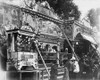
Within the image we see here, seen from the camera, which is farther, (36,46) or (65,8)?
(65,8)

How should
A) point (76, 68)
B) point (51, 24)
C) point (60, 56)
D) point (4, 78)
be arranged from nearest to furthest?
point (4, 78)
point (76, 68)
point (60, 56)
point (51, 24)

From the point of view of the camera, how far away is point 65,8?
2712 cm

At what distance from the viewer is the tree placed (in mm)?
26183

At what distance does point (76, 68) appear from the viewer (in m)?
11.4

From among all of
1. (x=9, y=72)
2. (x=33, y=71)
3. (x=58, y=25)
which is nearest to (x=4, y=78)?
(x=9, y=72)

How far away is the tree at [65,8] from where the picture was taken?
26.2 m

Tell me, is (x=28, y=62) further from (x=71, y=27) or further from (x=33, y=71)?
(x=71, y=27)

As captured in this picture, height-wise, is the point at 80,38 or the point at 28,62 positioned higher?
the point at 80,38

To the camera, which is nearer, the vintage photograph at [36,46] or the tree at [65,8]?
the vintage photograph at [36,46]

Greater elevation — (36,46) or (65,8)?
(65,8)

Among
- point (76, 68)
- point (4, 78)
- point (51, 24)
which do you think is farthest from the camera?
point (51, 24)

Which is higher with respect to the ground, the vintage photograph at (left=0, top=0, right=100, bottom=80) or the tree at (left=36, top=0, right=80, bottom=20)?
the tree at (left=36, top=0, right=80, bottom=20)

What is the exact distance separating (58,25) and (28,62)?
7.38 meters

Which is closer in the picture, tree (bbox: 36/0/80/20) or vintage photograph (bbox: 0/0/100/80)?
vintage photograph (bbox: 0/0/100/80)
